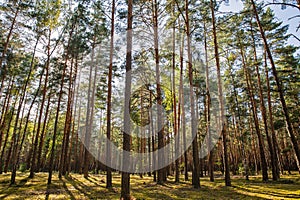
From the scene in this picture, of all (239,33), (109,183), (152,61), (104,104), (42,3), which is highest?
(42,3)

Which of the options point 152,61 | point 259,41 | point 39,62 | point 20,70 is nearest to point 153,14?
point 152,61

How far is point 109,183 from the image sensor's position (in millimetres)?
11547

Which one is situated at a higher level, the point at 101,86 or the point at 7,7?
the point at 7,7

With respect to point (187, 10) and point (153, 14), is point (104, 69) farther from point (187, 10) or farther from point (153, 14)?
point (187, 10)

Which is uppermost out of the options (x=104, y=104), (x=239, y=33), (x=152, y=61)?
(x=239, y=33)

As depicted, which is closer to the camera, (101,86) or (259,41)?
(259,41)

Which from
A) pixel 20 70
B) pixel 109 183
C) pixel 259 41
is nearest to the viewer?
pixel 109 183

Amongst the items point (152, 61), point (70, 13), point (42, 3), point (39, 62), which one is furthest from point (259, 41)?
point (39, 62)

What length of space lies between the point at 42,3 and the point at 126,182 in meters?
14.2

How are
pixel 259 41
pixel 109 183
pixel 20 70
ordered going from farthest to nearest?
pixel 20 70 < pixel 259 41 < pixel 109 183

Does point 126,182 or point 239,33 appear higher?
point 239,33

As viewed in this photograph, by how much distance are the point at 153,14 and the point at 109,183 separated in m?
11.4

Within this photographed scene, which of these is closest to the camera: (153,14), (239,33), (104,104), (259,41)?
(153,14)

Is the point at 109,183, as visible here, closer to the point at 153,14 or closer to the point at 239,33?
the point at 153,14
